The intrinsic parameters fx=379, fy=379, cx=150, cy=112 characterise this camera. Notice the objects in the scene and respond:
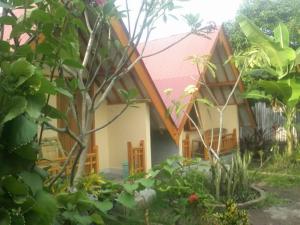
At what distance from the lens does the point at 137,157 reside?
8.93 metres

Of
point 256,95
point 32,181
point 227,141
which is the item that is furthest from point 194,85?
point 32,181

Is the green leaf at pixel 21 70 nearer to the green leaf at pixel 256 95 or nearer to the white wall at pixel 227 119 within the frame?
the green leaf at pixel 256 95

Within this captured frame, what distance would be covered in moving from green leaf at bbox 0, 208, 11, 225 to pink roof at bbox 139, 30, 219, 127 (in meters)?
8.04

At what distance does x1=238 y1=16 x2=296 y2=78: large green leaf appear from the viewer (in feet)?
31.5

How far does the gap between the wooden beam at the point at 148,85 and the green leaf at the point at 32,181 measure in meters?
5.74

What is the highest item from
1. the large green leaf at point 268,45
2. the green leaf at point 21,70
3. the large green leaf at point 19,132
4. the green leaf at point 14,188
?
the large green leaf at point 268,45

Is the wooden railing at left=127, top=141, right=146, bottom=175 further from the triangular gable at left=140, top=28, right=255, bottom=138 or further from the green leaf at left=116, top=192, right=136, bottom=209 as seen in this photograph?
the green leaf at left=116, top=192, right=136, bottom=209

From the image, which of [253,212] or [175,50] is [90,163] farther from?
[175,50]

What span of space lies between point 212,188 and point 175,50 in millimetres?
6600

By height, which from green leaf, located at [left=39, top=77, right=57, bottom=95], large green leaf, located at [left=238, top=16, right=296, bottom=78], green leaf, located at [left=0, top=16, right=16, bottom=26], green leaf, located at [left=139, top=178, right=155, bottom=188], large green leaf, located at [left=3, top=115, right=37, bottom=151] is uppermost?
large green leaf, located at [left=238, top=16, right=296, bottom=78]

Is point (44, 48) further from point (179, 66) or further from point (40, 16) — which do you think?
point (179, 66)

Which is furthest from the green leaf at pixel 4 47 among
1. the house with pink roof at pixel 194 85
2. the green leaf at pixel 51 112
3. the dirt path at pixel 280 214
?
the house with pink roof at pixel 194 85

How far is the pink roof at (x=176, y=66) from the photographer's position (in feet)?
35.4

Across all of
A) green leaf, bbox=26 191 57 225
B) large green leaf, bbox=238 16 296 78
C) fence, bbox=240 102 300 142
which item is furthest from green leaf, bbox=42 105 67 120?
fence, bbox=240 102 300 142
